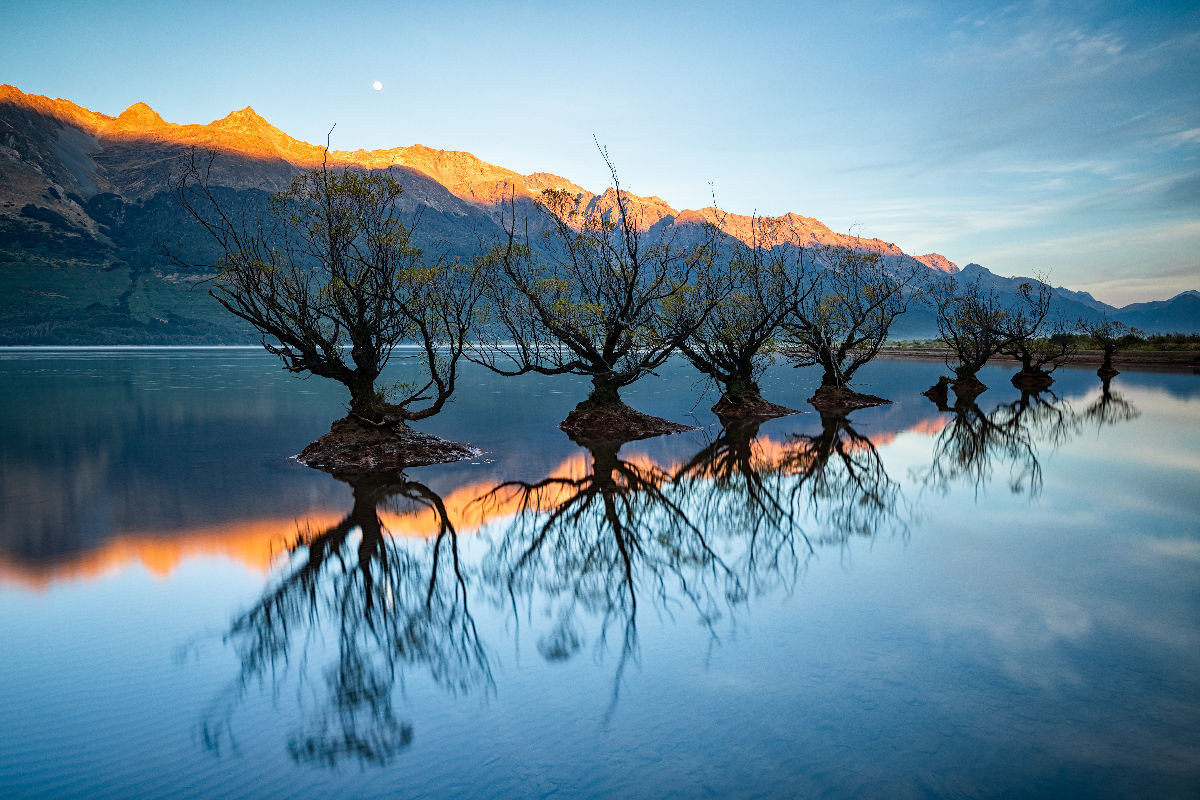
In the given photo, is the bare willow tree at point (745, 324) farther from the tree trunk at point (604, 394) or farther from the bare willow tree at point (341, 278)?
the bare willow tree at point (341, 278)

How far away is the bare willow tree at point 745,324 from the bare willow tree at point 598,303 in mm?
3659

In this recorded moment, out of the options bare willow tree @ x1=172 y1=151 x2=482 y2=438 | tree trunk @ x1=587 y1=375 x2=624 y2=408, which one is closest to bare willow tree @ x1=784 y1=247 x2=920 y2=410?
tree trunk @ x1=587 y1=375 x2=624 y2=408

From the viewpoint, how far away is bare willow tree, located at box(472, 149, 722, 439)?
30.0m

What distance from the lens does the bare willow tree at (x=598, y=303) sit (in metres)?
30.0

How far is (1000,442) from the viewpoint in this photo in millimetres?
30859

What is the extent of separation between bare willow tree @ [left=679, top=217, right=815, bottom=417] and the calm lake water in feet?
51.1

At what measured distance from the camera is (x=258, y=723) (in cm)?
777

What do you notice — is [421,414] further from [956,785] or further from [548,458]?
[956,785]

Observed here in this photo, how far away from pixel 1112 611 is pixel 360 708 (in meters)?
11.6

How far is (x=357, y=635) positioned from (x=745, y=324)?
32.2 m

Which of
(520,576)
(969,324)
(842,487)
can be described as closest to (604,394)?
(842,487)

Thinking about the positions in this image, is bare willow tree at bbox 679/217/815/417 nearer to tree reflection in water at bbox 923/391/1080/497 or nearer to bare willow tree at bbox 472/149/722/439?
bare willow tree at bbox 472/149/722/439

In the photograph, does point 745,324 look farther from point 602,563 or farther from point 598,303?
point 602,563

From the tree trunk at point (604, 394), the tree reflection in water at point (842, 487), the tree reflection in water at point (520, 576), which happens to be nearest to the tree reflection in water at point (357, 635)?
the tree reflection in water at point (520, 576)
